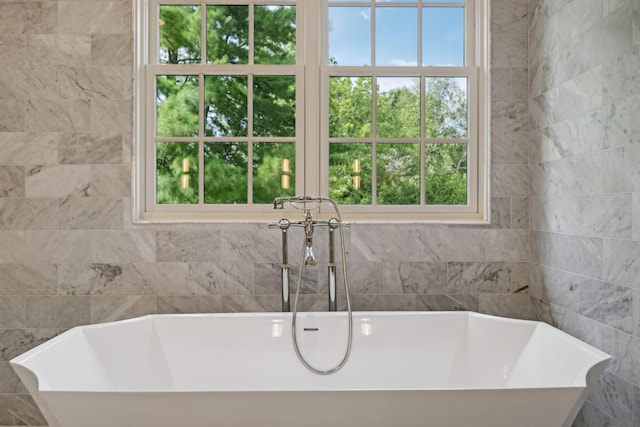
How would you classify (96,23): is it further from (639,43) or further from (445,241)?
(639,43)

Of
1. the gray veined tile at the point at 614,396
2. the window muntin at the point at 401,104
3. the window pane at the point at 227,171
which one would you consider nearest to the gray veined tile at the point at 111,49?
the window pane at the point at 227,171

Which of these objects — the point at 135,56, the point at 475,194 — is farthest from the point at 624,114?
the point at 135,56

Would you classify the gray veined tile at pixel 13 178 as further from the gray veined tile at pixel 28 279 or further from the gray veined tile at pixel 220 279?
the gray veined tile at pixel 220 279

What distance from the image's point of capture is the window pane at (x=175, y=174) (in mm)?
2607

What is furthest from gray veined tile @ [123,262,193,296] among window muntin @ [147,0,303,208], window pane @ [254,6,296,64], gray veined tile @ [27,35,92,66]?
window pane @ [254,6,296,64]

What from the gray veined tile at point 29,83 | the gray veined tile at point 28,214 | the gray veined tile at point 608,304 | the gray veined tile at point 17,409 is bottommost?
the gray veined tile at point 17,409

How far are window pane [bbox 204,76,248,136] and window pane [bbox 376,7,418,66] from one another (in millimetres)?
766

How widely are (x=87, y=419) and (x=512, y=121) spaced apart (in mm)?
2228

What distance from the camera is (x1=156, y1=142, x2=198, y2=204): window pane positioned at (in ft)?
8.55

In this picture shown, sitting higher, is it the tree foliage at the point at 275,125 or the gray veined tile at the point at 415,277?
the tree foliage at the point at 275,125

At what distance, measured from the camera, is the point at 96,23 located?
2439 millimetres

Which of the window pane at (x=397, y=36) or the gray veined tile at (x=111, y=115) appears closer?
the gray veined tile at (x=111, y=115)

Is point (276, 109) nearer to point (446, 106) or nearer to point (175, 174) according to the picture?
point (175, 174)

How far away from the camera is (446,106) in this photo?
262 cm
